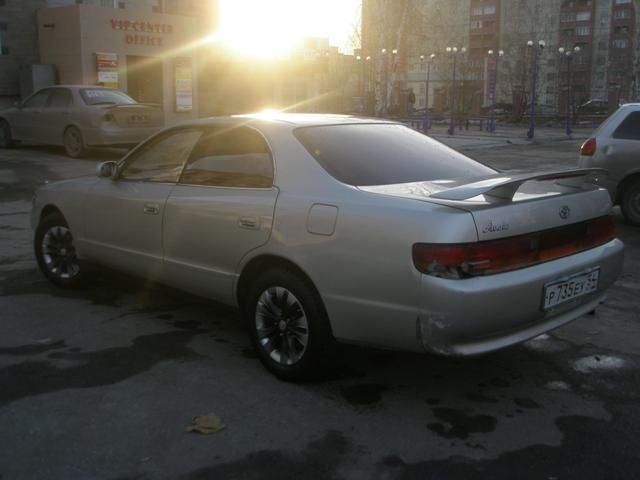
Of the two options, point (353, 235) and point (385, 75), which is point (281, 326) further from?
point (385, 75)

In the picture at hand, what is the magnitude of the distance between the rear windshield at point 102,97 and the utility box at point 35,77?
31.2ft

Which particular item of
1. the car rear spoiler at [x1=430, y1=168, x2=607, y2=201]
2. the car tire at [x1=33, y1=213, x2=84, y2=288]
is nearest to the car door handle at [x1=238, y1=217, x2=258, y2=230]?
the car rear spoiler at [x1=430, y1=168, x2=607, y2=201]

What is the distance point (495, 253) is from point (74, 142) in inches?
545

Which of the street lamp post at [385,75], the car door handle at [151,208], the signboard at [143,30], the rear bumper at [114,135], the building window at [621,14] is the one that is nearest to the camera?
the car door handle at [151,208]

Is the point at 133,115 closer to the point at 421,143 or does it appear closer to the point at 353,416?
the point at 421,143

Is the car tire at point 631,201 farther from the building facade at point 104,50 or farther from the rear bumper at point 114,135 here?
the building facade at point 104,50

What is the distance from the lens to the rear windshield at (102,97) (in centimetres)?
1520

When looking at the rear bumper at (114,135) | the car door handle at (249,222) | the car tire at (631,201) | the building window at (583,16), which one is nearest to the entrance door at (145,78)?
the rear bumper at (114,135)

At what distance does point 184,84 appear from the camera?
2697 cm

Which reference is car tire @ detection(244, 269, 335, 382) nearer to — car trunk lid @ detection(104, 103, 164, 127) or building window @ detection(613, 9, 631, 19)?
car trunk lid @ detection(104, 103, 164, 127)

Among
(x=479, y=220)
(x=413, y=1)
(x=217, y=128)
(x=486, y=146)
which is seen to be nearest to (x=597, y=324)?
(x=479, y=220)

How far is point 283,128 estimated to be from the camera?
4.19m

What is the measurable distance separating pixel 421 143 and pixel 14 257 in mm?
4368

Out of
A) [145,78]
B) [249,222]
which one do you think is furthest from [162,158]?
[145,78]
